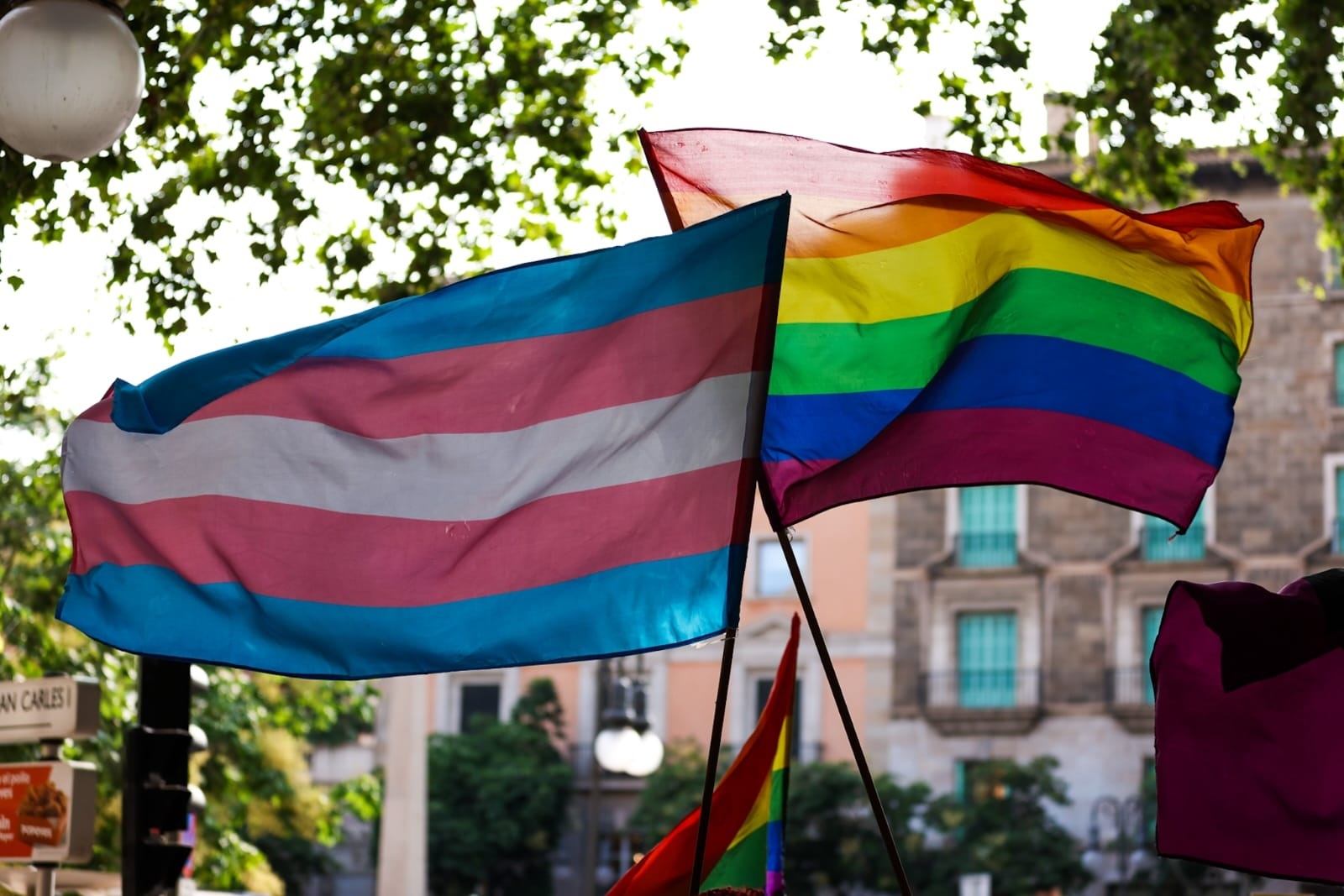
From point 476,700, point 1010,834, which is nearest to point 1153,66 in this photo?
point 1010,834

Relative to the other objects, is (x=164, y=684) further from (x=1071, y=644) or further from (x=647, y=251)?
(x=1071, y=644)

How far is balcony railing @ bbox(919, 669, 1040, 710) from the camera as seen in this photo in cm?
3956

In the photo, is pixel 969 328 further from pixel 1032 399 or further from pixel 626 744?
pixel 626 744

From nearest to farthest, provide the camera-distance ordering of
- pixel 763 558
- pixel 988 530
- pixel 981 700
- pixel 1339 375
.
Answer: pixel 1339 375 < pixel 981 700 < pixel 988 530 < pixel 763 558

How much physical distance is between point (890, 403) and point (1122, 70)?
21.3 ft

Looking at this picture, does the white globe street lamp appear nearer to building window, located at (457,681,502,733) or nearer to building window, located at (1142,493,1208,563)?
building window, located at (1142,493,1208,563)

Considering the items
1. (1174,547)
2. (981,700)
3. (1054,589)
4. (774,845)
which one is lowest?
(774,845)

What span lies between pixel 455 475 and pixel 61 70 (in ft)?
6.32

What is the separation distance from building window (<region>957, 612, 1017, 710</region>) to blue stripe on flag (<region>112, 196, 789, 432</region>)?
3567 centimetres

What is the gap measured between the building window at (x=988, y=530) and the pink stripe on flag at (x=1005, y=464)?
116 ft

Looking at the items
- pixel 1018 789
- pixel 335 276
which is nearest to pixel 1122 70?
pixel 335 276

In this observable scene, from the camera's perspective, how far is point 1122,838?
36.9 m

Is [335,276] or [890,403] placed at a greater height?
[335,276]

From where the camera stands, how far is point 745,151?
5477mm
